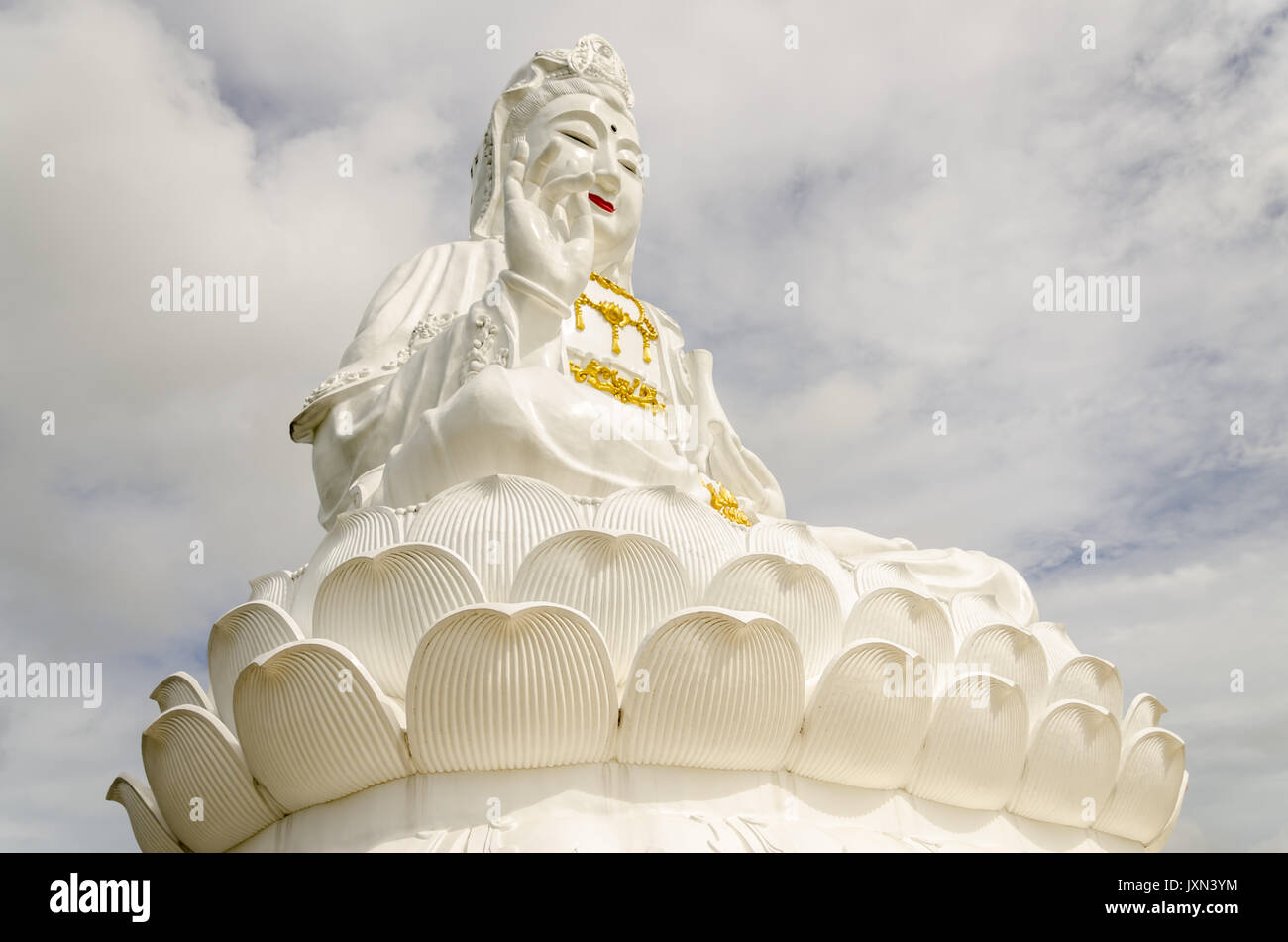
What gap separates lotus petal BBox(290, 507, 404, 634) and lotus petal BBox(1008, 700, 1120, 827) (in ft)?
7.77

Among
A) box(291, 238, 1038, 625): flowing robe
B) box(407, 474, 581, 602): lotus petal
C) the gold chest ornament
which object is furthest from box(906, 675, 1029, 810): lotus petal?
the gold chest ornament

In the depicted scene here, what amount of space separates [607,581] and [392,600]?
69 cm

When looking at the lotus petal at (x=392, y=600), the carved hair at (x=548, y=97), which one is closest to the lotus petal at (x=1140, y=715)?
the lotus petal at (x=392, y=600)

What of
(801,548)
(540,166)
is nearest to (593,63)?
(540,166)

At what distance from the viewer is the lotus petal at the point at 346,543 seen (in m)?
4.40

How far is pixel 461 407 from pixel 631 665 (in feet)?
4.56

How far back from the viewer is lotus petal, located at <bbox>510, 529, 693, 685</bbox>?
3.99 m

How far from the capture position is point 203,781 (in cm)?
414

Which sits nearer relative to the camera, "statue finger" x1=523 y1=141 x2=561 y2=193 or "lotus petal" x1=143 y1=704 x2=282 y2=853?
"lotus petal" x1=143 y1=704 x2=282 y2=853

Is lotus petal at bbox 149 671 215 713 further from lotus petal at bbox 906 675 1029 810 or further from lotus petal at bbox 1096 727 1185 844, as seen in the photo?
lotus petal at bbox 1096 727 1185 844

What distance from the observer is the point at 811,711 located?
3988mm
